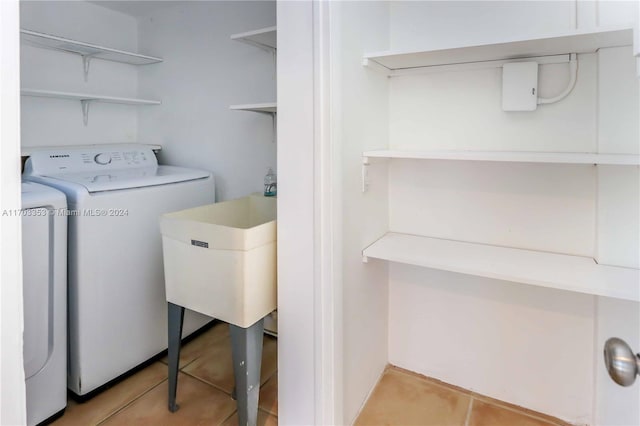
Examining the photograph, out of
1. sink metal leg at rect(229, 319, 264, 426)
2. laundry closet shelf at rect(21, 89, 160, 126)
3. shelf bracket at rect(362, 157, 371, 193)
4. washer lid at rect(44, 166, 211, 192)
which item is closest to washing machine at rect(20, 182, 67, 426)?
washer lid at rect(44, 166, 211, 192)

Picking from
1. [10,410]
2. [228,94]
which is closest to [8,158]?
[10,410]

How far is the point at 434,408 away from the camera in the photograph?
165 centimetres

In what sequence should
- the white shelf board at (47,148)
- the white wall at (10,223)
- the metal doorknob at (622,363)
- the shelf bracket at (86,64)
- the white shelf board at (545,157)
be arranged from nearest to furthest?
the white wall at (10,223)
the metal doorknob at (622,363)
the white shelf board at (545,157)
the white shelf board at (47,148)
the shelf bracket at (86,64)

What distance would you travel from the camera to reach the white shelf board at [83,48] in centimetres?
190

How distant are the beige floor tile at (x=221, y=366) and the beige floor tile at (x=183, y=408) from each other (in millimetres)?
57

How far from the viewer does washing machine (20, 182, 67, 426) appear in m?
1.47

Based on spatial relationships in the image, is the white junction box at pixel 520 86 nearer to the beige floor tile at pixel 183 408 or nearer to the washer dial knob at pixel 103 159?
the beige floor tile at pixel 183 408

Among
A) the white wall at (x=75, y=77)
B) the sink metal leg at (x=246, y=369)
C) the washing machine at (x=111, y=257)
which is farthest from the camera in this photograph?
the white wall at (x=75, y=77)

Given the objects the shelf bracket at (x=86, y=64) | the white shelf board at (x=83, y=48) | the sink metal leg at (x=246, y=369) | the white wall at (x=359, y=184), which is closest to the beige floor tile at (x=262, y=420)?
the sink metal leg at (x=246, y=369)

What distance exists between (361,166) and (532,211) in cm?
71

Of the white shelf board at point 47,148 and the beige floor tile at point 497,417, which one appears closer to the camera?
the beige floor tile at point 497,417

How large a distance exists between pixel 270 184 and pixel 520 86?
123cm

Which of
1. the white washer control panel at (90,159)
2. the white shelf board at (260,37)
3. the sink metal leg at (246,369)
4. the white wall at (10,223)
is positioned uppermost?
the white shelf board at (260,37)

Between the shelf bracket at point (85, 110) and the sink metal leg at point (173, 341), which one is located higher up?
the shelf bracket at point (85, 110)
